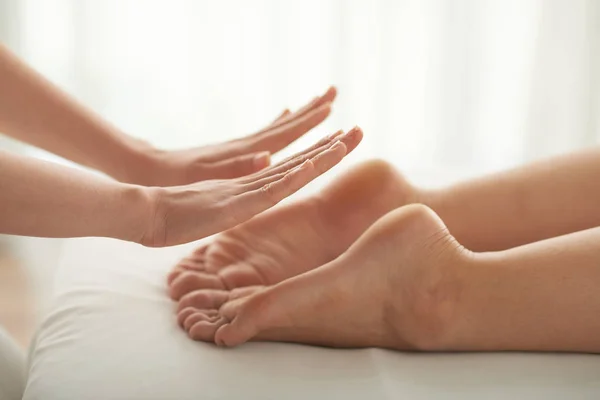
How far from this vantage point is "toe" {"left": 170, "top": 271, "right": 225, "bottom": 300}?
4.31ft

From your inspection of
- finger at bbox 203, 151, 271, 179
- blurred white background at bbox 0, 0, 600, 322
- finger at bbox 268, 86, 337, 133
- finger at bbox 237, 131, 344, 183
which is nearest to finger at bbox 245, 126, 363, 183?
finger at bbox 237, 131, 344, 183

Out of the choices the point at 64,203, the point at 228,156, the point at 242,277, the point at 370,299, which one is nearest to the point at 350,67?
the point at 228,156

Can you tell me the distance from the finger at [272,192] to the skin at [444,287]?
Result: 0.11 meters

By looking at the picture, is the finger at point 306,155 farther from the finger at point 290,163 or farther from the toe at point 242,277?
the toe at point 242,277

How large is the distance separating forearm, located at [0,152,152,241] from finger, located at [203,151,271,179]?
12.6 inches

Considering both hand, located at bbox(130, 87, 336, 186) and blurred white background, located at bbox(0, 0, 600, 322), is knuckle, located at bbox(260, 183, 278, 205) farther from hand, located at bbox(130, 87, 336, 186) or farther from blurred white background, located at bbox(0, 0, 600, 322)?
blurred white background, located at bbox(0, 0, 600, 322)

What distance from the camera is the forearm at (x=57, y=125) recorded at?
145 cm

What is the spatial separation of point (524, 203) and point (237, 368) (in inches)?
19.7

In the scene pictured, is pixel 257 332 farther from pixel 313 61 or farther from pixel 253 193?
pixel 313 61

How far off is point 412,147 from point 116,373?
2011 mm

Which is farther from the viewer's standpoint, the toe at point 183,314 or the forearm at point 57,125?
the forearm at point 57,125

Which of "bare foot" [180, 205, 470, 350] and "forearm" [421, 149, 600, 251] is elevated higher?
"forearm" [421, 149, 600, 251]

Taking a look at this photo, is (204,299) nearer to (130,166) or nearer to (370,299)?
(370,299)

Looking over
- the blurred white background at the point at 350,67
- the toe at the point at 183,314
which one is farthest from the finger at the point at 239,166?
the blurred white background at the point at 350,67
